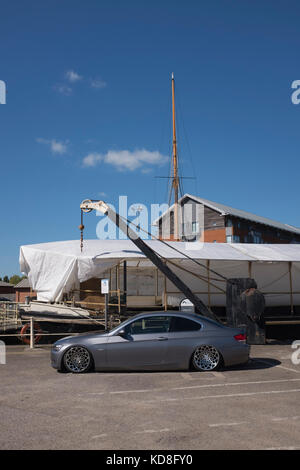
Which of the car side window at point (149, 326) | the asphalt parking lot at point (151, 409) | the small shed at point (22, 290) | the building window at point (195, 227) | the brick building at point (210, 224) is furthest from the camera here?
the small shed at point (22, 290)

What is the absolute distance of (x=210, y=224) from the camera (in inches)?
1941

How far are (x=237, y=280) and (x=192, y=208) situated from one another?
3525cm

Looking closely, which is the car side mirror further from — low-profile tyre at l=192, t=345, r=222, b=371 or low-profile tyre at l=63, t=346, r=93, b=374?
low-profile tyre at l=192, t=345, r=222, b=371

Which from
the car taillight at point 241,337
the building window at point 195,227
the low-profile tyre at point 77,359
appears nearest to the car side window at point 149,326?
the low-profile tyre at point 77,359

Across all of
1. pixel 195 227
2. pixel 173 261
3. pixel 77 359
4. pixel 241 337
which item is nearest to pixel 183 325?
pixel 241 337

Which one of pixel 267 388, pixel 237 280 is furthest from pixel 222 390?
pixel 237 280

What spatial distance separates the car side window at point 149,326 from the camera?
10.3 metres

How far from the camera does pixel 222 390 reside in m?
8.41

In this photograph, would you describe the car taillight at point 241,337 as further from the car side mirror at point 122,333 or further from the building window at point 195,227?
the building window at point 195,227

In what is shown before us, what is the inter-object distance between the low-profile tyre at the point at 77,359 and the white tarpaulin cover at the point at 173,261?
676 centimetres

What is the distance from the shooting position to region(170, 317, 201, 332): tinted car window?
10312mm

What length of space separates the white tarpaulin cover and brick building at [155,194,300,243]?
25.4m

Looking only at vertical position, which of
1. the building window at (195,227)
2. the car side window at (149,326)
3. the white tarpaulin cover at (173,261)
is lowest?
the car side window at (149,326)

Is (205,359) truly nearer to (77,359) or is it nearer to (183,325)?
(183,325)
